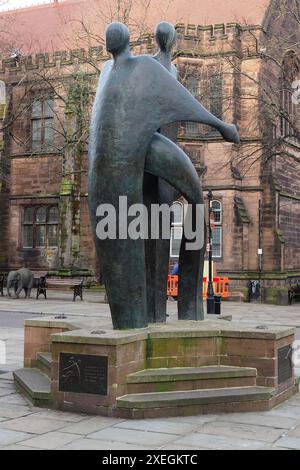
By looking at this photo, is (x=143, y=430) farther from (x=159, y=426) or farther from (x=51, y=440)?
(x=51, y=440)

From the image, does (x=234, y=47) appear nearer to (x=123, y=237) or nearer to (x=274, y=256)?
(x=274, y=256)

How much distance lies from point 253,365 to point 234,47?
23.3 metres

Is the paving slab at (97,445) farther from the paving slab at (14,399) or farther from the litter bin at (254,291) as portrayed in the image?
the litter bin at (254,291)

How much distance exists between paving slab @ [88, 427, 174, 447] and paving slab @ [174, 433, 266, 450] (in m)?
0.17

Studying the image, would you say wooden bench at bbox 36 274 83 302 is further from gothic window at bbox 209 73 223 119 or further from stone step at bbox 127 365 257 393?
stone step at bbox 127 365 257 393

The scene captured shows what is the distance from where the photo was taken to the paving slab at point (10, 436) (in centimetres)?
585

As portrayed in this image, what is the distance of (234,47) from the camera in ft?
94.5

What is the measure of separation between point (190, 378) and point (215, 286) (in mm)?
18868

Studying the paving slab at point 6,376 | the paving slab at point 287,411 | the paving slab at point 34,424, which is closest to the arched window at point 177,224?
the paving slab at point 6,376

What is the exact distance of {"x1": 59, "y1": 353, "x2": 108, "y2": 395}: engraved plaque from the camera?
7.05 metres

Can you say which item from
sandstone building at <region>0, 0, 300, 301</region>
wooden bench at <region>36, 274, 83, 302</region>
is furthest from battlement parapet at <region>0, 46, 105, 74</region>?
wooden bench at <region>36, 274, 83, 302</region>

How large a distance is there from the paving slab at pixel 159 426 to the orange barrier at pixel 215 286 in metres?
18.2
